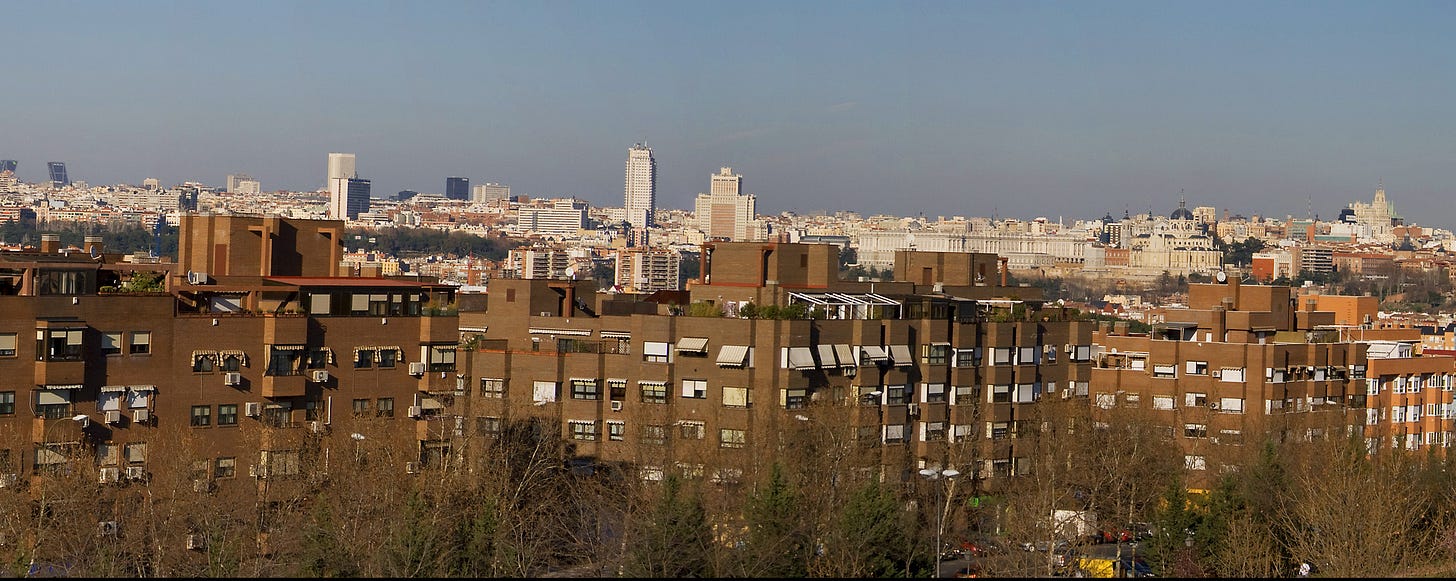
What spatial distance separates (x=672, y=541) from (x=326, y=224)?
46.0 ft

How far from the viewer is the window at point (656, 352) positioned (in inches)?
1468

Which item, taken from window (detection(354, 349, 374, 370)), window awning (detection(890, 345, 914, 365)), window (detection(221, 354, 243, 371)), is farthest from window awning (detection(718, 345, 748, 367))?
window (detection(221, 354, 243, 371))

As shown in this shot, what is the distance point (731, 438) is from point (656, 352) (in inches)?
99.8

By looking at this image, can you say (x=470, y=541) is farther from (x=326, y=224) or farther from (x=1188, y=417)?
(x=1188, y=417)

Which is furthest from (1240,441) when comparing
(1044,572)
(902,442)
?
(1044,572)

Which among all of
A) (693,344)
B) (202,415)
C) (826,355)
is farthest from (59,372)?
(826,355)

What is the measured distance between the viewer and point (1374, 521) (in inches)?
1275

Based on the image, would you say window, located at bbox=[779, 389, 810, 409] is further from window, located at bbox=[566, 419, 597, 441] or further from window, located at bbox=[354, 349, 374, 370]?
Result: window, located at bbox=[354, 349, 374, 370]

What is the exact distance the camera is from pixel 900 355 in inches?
1521

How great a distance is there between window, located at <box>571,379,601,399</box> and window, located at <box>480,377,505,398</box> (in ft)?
4.45

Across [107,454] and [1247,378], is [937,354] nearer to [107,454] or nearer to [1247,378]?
[1247,378]

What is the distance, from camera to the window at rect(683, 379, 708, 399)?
36.8 m

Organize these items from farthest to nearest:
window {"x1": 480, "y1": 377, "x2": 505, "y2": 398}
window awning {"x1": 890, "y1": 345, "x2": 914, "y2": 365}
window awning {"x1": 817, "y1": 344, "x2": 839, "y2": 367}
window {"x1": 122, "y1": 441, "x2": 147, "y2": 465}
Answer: window awning {"x1": 890, "y1": 345, "x2": 914, "y2": 365} < window {"x1": 480, "y1": 377, "x2": 505, "y2": 398} < window awning {"x1": 817, "y1": 344, "x2": 839, "y2": 367} < window {"x1": 122, "y1": 441, "x2": 147, "y2": 465}

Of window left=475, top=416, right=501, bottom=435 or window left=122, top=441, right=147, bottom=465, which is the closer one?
window left=122, top=441, right=147, bottom=465
